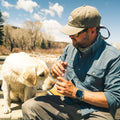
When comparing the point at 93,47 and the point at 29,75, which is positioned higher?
the point at 93,47

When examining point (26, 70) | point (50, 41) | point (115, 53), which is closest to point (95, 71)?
point (115, 53)

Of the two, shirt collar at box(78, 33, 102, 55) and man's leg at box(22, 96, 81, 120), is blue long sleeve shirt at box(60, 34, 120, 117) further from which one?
man's leg at box(22, 96, 81, 120)

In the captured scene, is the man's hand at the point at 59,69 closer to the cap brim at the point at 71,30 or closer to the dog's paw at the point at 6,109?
the cap brim at the point at 71,30

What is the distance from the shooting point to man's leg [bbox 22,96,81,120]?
7.23 feet

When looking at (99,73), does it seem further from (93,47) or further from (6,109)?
(6,109)

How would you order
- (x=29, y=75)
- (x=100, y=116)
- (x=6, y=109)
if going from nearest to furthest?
(x=100, y=116) → (x=29, y=75) → (x=6, y=109)

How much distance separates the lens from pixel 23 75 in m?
2.28

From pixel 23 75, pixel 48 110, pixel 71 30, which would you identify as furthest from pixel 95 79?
pixel 23 75

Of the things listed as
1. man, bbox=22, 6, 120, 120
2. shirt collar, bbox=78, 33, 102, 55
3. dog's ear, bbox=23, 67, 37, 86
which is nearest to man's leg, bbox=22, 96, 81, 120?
man, bbox=22, 6, 120, 120

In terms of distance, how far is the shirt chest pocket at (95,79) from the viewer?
2013mm

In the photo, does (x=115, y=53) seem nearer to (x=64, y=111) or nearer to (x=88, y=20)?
(x=88, y=20)

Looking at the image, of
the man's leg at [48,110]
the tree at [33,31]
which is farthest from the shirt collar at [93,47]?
the tree at [33,31]

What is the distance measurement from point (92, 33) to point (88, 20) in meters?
0.24

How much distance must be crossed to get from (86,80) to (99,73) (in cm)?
24
